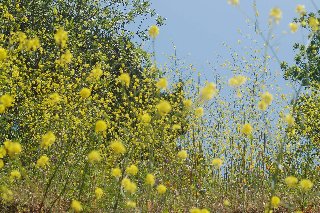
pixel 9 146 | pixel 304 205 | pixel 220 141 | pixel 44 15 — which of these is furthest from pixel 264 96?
pixel 44 15

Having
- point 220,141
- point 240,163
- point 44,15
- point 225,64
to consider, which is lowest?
point 240,163

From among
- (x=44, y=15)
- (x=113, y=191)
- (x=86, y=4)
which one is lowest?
(x=113, y=191)

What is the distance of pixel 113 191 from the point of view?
5.47m

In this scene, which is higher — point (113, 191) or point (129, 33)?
point (129, 33)

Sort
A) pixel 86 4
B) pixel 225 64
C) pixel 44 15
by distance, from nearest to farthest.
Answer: pixel 225 64
pixel 44 15
pixel 86 4

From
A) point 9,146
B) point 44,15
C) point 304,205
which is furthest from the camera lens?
point 44,15

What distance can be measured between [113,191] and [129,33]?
9700mm

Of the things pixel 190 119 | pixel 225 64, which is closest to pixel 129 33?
pixel 225 64

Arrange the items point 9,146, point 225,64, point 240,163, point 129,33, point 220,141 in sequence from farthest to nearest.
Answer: point 129,33 → point 225,64 → point 220,141 → point 240,163 → point 9,146

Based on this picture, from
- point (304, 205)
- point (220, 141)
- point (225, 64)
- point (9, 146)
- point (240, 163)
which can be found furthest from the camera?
point (225, 64)

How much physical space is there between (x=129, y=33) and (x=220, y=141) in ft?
29.0

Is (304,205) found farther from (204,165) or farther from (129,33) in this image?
(129,33)

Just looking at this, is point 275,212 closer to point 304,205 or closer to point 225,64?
point 304,205

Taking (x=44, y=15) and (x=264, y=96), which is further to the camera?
(x=44, y=15)
